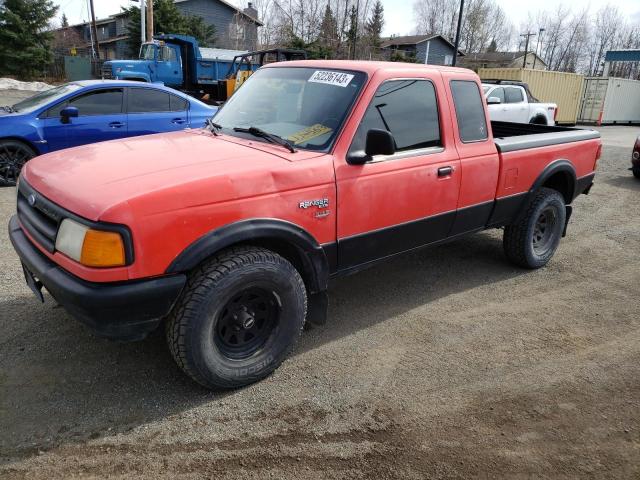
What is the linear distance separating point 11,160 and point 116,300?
6145 millimetres

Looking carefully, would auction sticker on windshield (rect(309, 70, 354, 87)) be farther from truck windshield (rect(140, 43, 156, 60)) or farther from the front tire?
truck windshield (rect(140, 43, 156, 60))

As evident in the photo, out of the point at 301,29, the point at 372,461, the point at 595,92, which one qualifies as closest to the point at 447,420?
the point at 372,461

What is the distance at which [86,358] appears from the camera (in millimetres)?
3359

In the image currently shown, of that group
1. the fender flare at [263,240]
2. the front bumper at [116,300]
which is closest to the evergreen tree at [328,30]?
the fender flare at [263,240]

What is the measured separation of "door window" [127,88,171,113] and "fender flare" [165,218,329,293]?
5.85 m

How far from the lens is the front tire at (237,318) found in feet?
9.08

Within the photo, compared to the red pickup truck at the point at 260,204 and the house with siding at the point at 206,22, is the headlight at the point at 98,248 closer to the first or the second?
the red pickup truck at the point at 260,204

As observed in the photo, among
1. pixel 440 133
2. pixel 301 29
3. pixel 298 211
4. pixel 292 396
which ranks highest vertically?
pixel 301 29

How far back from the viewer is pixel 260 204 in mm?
2891

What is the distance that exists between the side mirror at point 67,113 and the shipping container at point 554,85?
18458mm

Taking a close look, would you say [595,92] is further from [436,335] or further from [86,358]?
[86,358]

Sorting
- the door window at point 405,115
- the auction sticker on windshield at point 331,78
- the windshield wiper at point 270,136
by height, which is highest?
the auction sticker on windshield at point 331,78

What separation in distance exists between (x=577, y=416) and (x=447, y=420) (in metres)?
0.79

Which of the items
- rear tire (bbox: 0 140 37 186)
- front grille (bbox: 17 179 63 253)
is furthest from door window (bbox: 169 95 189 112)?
front grille (bbox: 17 179 63 253)
